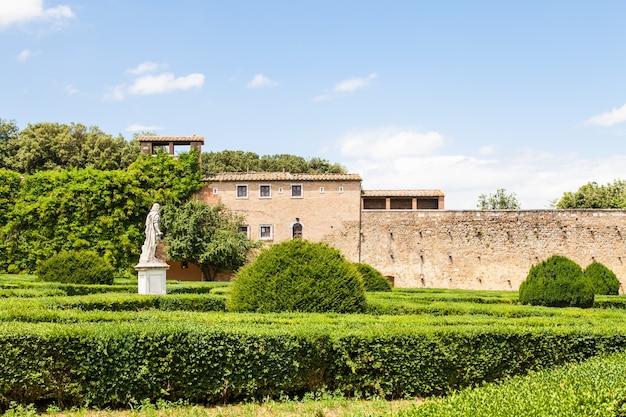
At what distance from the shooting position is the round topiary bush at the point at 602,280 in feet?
69.2

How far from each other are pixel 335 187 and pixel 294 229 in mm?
2976

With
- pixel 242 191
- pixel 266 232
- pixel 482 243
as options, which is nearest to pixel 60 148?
pixel 242 191

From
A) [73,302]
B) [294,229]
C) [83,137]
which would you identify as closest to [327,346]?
[73,302]

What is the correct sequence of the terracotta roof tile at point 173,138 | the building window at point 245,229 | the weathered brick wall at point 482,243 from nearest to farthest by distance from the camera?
1. the weathered brick wall at point 482,243
2. the building window at point 245,229
3. the terracotta roof tile at point 173,138

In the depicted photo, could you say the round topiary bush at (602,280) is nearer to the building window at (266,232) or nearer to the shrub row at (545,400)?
the building window at (266,232)

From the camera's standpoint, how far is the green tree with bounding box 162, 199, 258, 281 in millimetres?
27828

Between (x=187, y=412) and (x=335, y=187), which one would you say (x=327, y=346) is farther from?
(x=335, y=187)

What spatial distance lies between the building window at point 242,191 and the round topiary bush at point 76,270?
12152 mm

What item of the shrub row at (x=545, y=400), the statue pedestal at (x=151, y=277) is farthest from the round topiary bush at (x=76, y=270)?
the shrub row at (x=545, y=400)

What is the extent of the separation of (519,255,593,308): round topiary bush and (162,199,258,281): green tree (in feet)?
52.5

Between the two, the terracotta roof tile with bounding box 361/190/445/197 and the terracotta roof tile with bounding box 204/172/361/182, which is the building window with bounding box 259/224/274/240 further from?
the terracotta roof tile with bounding box 361/190/445/197

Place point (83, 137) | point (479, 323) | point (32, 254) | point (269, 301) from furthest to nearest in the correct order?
point (83, 137), point (32, 254), point (269, 301), point (479, 323)

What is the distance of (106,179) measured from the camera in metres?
28.7

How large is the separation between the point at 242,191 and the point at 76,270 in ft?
42.8
